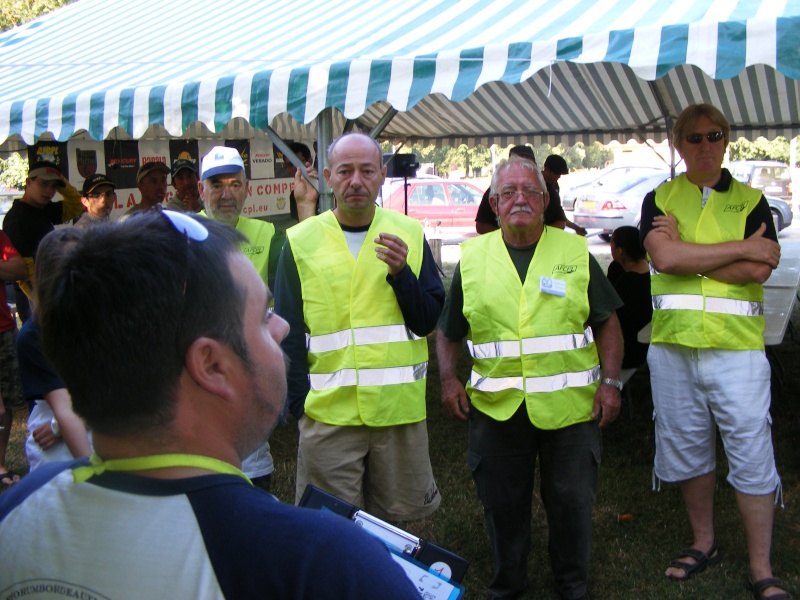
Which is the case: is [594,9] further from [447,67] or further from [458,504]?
[458,504]

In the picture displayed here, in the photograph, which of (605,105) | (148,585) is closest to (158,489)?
(148,585)

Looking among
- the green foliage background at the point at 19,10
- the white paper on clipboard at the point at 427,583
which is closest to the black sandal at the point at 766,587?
the white paper on clipboard at the point at 427,583

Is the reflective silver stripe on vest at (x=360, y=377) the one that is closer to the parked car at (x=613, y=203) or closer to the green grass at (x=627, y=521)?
the green grass at (x=627, y=521)

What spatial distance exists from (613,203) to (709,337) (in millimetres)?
16259

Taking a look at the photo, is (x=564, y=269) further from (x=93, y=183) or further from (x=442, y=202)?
(x=442, y=202)

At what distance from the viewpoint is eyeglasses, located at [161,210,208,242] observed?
3.22ft

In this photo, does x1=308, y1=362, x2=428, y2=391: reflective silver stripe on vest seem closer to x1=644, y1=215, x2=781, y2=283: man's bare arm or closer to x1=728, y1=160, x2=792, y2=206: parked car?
x1=644, y1=215, x2=781, y2=283: man's bare arm

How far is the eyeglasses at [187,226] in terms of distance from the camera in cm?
98

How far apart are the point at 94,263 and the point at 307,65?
3505 millimetres

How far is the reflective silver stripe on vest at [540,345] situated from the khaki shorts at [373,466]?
447 millimetres

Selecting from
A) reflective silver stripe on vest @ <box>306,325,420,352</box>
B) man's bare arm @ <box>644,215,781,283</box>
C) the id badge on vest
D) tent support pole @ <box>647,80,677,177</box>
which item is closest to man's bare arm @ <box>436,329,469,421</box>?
reflective silver stripe on vest @ <box>306,325,420,352</box>

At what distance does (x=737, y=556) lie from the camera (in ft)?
13.0

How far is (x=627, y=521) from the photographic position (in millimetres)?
4488

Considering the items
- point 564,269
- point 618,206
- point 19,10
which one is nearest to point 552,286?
point 564,269
